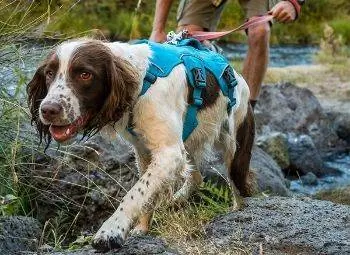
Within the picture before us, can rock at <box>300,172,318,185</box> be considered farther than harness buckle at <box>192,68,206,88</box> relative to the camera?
Yes

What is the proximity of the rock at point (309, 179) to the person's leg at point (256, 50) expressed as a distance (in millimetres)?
2546

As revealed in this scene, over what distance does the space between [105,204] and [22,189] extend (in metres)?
0.51

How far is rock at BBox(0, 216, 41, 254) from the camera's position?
11.8 feet

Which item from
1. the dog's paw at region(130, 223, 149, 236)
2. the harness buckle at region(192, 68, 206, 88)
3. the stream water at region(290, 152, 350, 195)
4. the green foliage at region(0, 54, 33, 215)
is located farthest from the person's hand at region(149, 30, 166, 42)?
the stream water at region(290, 152, 350, 195)

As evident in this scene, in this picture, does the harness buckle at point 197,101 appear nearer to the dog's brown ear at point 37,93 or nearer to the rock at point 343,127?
the dog's brown ear at point 37,93

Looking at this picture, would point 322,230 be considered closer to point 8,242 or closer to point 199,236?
point 199,236

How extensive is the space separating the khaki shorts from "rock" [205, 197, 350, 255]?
58.9 inches

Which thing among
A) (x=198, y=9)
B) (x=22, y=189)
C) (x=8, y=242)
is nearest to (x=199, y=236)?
(x=8, y=242)

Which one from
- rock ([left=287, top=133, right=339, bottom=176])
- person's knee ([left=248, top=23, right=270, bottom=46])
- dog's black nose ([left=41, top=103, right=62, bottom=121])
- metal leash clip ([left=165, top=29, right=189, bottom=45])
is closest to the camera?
dog's black nose ([left=41, top=103, right=62, bottom=121])

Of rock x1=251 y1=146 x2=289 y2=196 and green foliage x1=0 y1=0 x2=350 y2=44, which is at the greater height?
green foliage x1=0 y1=0 x2=350 y2=44

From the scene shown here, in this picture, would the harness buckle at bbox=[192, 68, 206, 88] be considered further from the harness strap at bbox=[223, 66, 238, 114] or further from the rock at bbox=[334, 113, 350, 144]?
the rock at bbox=[334, 113, 350, 144]

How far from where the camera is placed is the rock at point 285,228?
3723 mm

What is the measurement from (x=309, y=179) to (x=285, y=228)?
3981 mm

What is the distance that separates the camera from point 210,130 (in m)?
4.16
